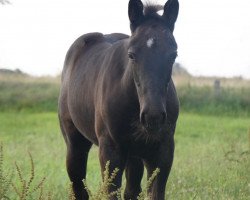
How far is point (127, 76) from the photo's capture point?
16.1ft

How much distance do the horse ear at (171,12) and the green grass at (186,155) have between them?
1825mm

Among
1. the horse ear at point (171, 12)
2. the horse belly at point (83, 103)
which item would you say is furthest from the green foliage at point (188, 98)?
the horse ear at point (171, 12)

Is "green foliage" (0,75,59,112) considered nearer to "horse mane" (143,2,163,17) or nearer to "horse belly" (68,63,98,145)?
"horse belly" (68,63,98,145)

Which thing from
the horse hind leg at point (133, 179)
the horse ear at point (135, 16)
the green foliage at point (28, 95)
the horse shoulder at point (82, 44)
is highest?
the horse ear at point (135, 16)

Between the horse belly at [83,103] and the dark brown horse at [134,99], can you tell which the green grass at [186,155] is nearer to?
the horse belly at [83,103]

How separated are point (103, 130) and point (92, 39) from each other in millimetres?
2201

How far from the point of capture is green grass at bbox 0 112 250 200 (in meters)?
7.55

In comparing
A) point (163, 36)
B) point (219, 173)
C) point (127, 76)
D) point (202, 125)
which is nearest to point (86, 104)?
point (127, 76)

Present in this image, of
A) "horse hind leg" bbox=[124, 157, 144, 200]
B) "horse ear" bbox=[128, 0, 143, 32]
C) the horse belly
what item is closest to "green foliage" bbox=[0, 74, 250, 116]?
the horse belly

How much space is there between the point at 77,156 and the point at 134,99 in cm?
212

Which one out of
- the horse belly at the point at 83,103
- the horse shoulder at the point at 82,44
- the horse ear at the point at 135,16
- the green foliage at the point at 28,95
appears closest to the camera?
the horse ear at the point at 135,16

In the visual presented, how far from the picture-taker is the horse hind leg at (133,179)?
6.04m

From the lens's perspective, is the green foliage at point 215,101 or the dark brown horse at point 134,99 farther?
the green foliage at point 215,101

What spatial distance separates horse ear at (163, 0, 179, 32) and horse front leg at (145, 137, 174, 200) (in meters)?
0.96
